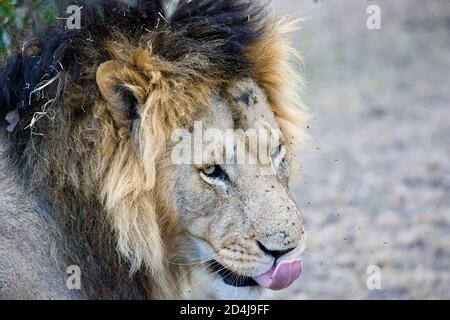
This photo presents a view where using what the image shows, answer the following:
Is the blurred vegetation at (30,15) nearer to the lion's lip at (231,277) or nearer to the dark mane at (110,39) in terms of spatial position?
the dark mane at (110,39)

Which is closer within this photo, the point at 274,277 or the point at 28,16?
the point at 274,277

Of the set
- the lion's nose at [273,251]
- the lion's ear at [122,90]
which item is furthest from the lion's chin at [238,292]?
the lion's ear at [122,90]

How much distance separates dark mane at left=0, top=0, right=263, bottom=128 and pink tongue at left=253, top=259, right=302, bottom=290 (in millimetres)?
1033

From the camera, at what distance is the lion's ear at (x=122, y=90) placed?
155 inches

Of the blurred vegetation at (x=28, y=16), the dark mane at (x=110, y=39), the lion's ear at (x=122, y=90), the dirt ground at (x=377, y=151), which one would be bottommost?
the dirt ground at (x=377, y=151)

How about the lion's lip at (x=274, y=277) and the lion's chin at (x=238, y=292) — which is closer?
the lion's lip at (x=274, y=277)

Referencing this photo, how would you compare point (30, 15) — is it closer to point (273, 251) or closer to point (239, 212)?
point (239, 212)

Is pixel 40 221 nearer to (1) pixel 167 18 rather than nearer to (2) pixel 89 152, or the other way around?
(2) pixel 89 152

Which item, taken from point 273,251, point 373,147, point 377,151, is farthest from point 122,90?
point 373,147

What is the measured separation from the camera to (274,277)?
12.9 feet

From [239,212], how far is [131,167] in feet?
1.93

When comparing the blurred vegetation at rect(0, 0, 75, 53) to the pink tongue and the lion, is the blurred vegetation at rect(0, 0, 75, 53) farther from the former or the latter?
the pink tongue

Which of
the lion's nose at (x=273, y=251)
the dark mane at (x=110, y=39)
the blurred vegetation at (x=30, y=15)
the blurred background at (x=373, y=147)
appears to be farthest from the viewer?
the blurred background at (x=373, y=147)

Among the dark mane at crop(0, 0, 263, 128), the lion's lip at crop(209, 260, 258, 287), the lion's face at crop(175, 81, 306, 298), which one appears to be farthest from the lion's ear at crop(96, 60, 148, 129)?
the lion's lip at crop(209, 260, 258, 287)
